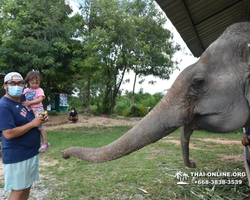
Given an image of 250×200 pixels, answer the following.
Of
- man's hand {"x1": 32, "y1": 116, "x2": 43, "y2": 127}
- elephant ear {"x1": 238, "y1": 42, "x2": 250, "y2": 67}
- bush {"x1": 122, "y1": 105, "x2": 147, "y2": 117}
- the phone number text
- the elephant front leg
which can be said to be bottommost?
the phone number text

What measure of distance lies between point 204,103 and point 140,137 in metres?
0.57

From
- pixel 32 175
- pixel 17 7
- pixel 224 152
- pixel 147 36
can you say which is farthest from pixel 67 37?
pixel 32 175

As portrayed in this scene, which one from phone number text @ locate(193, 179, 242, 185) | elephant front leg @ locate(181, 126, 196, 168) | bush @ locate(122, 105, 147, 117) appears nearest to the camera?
elephant front leg @ locate(181, 126, 196, 168)

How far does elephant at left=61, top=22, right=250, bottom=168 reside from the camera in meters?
1.81

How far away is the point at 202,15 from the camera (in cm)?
357

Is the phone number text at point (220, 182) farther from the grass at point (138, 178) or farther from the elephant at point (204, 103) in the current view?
the elephant at point (204, 103)

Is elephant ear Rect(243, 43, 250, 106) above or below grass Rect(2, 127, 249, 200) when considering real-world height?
above

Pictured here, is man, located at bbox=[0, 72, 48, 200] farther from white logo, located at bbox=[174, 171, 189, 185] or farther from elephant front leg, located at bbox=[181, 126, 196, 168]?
white logo, located at bbox=[174, 171, 189, 185]

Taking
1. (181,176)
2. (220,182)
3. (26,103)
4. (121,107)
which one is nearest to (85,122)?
(121,107)

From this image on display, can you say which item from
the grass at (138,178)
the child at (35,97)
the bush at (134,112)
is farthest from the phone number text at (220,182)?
the bush at (134,112)

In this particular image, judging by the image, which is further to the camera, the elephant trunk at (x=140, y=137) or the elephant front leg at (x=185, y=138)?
the elephant front leg at (x=185, y=138)

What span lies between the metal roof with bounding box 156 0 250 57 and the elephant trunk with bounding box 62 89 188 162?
1.64m

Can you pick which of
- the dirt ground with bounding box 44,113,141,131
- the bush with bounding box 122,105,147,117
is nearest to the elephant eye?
the dirt ground with bounding box 44,113,141,131

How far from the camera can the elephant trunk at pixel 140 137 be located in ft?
5.88
